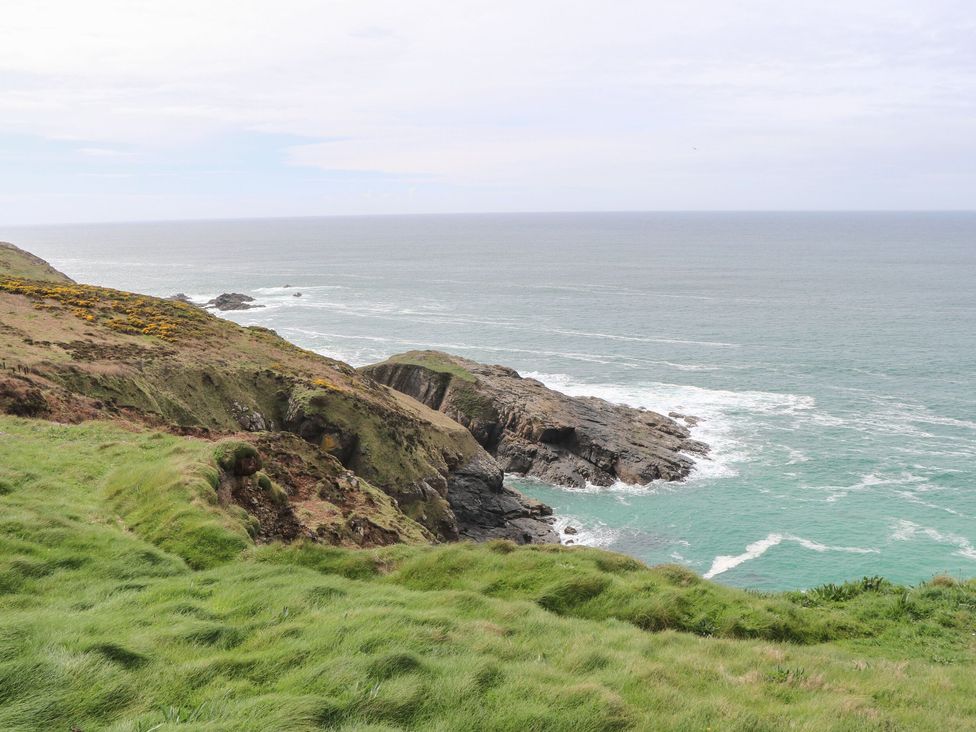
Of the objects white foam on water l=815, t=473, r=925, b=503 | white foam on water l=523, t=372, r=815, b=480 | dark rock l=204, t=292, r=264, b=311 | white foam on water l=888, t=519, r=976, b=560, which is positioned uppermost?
dark rock l=204, t=292, r=264, b=311

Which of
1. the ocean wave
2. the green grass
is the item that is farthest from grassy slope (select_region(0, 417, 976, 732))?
the ocean wave

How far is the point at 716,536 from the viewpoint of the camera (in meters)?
45.9

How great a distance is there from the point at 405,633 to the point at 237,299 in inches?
5231

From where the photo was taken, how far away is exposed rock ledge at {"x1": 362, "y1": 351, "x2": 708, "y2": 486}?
187 ft

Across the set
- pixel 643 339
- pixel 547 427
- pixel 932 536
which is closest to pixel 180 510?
pixel 547 427

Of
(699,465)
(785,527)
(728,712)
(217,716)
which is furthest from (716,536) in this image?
(217,716)

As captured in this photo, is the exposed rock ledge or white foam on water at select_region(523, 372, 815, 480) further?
white foam on water at select_region(523, 372, 815, 480)

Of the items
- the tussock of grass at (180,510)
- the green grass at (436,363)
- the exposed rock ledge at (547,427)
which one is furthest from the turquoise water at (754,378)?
the tussock of grass at (180,510)

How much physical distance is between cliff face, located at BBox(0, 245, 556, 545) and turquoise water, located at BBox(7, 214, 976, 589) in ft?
33.0

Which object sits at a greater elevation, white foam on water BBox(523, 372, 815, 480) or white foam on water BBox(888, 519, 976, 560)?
white foam on water BBox(523, 372, 815, 480)

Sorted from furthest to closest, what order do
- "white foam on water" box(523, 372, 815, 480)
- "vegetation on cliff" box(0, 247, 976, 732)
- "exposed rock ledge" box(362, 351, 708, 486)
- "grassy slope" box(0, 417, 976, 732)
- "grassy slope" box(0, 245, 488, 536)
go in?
"white foam on water" box(523, 372, 815, 480) → "exposed rock ledge" box(362, 351, 708, 486) → "grassy slope" box(0, 245, 488, 536) → "vegetation on cliff" box(0, 247, 976, 732) → "grassy slope" box(0, 417, 976, 732)

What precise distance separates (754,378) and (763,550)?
41068 mm

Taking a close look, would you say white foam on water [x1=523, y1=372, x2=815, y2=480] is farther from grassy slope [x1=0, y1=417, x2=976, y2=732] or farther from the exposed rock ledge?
grassy slope [x1=0, y1=417, x2=976, y2=732]

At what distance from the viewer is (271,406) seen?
3962 centimetres
